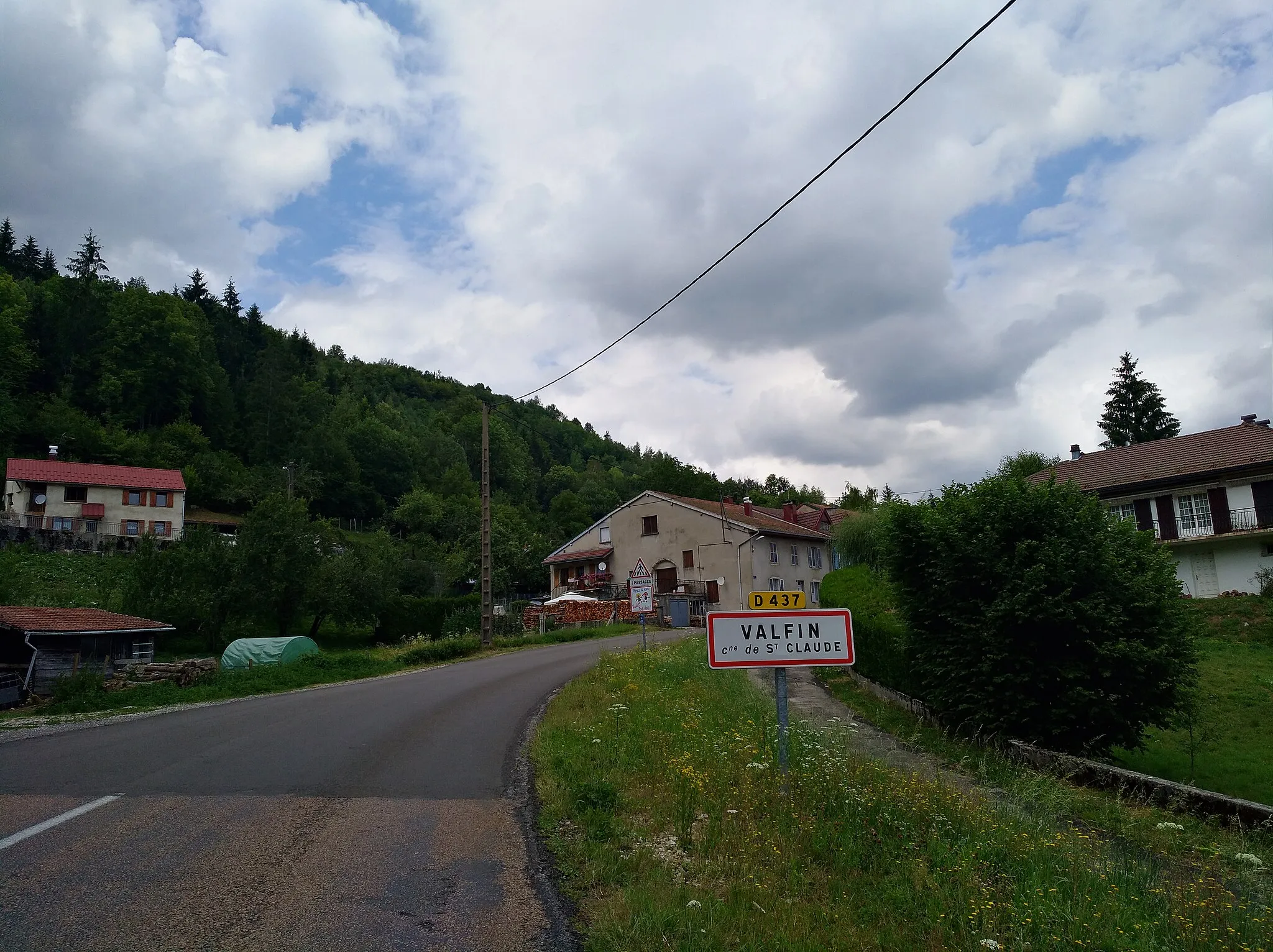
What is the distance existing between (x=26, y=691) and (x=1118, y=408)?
64610mm

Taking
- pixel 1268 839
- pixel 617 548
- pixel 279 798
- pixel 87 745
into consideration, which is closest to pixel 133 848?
pixel 279 798

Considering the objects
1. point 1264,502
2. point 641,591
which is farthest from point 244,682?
point 1264,502

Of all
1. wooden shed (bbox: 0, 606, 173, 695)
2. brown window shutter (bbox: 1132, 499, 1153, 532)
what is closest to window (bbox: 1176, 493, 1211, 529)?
brown window shutter (bbox: 1132, 499, 1153, 532)

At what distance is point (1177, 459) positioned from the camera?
3650 cm

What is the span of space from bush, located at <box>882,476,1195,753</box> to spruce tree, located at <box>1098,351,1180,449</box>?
52388 mm

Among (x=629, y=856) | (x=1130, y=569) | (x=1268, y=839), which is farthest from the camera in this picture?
(x=1130, y=569)

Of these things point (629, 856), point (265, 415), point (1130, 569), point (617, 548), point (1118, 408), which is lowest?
point (629, 856)

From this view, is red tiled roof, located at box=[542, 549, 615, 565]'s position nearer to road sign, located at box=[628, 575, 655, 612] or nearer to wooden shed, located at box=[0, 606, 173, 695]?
wooden shed, located at box=[0, 606, 173, 695]

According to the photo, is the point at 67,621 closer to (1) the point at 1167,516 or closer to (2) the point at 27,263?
(1) the point at 1167,516

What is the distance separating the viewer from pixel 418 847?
20.6 ft

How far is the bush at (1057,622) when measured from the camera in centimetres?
1151

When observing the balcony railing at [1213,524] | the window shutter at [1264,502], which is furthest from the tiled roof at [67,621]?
the window shutter at [1264,502]

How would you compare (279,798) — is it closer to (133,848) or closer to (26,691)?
(133,848)

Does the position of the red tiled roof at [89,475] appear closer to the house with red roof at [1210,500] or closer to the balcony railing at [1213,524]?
the house with red roof at [1210,500]
